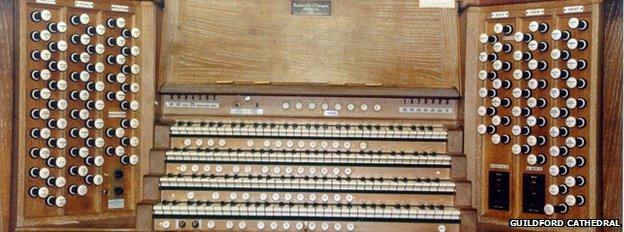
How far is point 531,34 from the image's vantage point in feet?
9.43

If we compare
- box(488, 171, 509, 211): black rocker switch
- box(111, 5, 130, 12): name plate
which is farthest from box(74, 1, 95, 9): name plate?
box(488, 171, 509, 211): black rocker switch

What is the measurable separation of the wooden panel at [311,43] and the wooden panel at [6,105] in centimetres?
88

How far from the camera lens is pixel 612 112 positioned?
8.78 feet

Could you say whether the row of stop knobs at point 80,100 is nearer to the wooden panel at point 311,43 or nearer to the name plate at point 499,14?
the wooden panel at point 311,43

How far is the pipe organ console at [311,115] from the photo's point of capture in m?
2.74

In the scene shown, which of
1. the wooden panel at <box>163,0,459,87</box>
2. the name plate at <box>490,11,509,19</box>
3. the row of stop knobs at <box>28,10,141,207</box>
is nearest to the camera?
the row of stop knobs at <box>28,10,141,207</box>

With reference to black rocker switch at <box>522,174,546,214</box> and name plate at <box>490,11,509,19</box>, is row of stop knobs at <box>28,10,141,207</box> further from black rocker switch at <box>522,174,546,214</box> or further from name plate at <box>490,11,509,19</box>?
black rocker switch at <box>522,174,546,214</box>

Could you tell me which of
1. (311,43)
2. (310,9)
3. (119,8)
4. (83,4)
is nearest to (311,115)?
(311,43)

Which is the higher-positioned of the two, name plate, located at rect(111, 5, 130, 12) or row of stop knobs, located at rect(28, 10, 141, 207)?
name plate, located at rect(111, 5, 130, 12)

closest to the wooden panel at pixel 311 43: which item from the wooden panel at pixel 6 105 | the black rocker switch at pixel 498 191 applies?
the black rocker switch at pixel 498 191

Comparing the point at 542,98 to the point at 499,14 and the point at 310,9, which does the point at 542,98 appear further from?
the point at 310,9

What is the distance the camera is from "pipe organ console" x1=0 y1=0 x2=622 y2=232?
2742mm

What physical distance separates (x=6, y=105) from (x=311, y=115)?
1.82 meters

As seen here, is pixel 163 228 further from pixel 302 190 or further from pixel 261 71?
pixel 261 71
